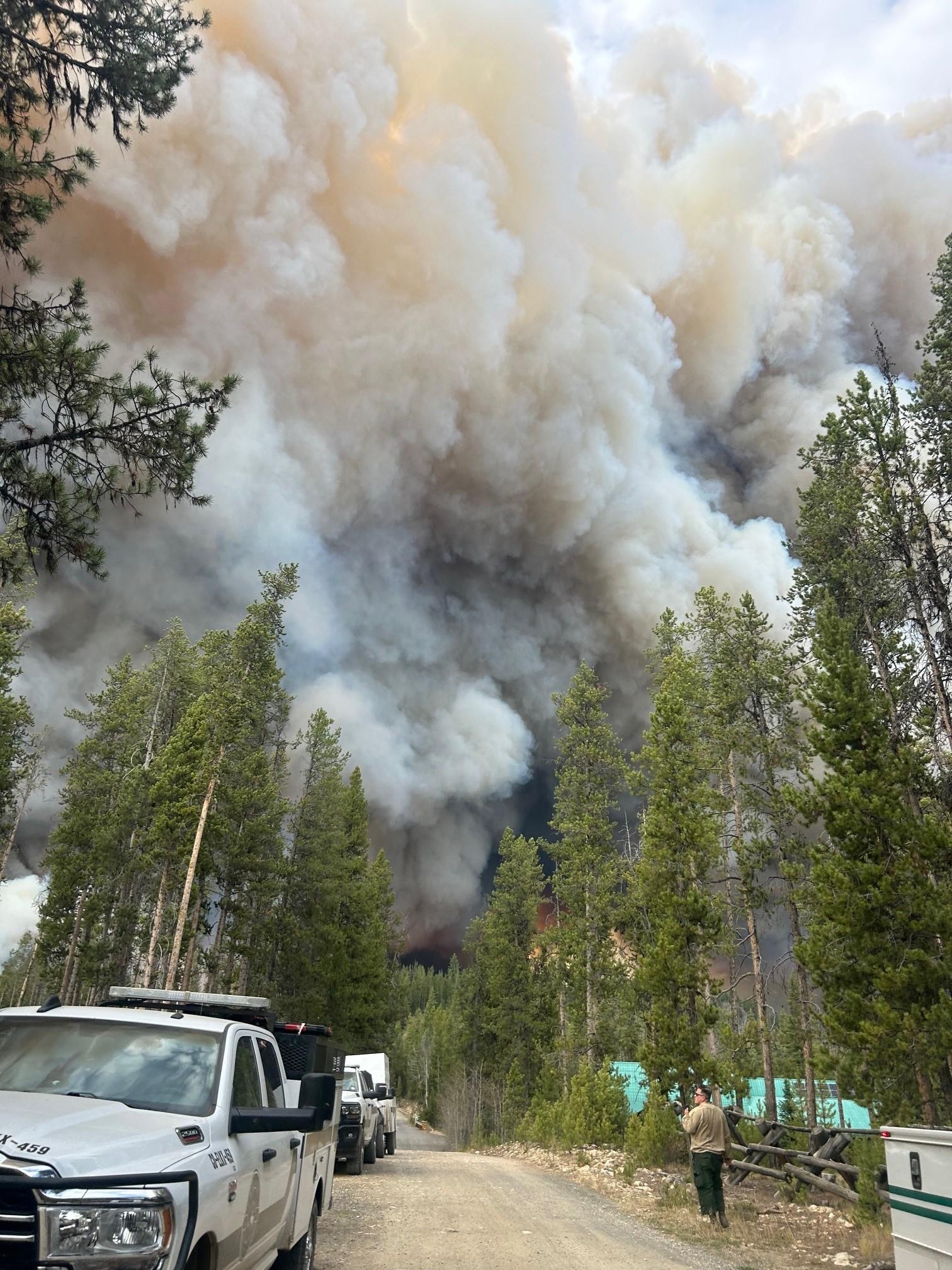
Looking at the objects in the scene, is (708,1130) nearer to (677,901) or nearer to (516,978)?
(677,901)

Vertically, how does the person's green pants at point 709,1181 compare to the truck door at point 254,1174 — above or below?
below

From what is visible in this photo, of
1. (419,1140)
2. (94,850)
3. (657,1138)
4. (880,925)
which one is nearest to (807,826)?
(880,925)

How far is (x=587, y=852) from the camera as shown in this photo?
32.7 metres

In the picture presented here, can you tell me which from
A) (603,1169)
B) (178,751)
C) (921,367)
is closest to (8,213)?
(921,367)

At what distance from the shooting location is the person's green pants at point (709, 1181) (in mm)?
11930

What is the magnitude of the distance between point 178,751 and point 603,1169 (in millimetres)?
21786

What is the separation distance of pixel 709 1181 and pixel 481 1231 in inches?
157

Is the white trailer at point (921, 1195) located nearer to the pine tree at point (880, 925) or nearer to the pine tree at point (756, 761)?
the pine tree at point (880, 925)

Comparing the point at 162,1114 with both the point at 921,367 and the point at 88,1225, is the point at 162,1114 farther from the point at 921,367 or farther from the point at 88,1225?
the point at 921,367

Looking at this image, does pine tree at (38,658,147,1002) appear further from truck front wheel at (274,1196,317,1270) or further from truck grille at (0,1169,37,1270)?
truck grille at (0,1169,37,1270)

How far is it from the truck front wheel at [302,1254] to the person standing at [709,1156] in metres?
7.19

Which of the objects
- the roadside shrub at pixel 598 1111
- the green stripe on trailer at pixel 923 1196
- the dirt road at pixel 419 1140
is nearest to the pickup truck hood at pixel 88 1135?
the green stripe on trailer at pixel 923 1196

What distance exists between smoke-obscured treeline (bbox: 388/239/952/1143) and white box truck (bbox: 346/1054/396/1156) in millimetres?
6192

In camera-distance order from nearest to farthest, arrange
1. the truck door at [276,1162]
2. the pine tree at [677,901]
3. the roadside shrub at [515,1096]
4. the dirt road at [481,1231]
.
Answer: the truck door at [276,1162] < the dirt road at [481,1231] < the pine tree at [677,901] < the roadside shrub at [515,1096]
